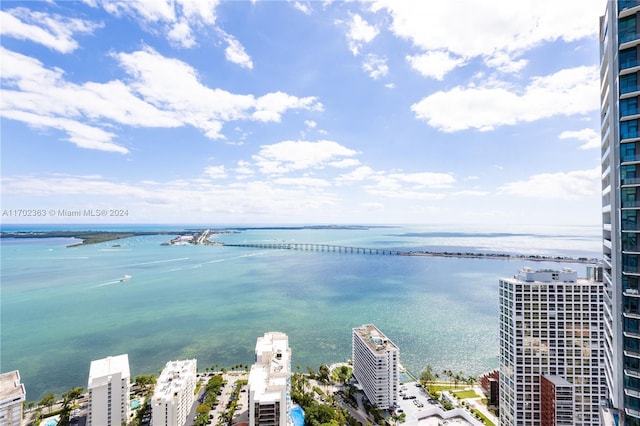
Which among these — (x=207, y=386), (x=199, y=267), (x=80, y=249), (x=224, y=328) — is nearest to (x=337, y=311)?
(x=224, y=328)

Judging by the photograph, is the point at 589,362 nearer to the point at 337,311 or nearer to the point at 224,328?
the point at 337,311

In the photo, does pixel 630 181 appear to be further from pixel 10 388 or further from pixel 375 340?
pixel 10 388

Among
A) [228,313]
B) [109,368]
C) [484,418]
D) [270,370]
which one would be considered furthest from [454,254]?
[109,368]

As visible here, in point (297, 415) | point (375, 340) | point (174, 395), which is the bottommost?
point (297, 415)

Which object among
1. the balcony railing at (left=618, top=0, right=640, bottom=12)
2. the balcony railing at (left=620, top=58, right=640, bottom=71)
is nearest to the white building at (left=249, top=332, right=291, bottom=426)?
the balcony railing at (left=620, top=58, right=640, bottom=71)

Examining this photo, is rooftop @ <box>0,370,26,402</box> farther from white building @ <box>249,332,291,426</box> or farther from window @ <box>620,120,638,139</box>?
window @ <box>620,120,638,139</box>

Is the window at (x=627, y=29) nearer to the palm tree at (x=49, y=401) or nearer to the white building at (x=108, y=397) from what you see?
the white building at (x=108, y=397)
